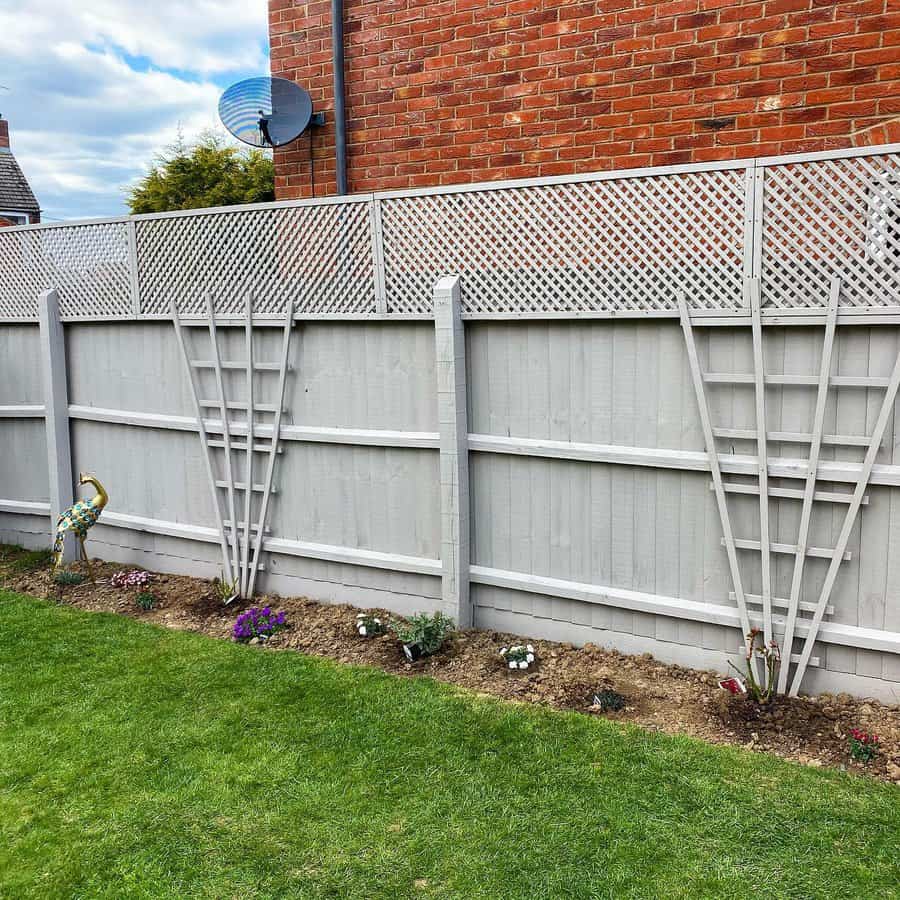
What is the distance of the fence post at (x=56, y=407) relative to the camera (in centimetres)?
671

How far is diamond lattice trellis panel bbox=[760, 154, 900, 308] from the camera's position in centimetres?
366

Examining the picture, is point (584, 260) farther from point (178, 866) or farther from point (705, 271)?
point (178, 866)

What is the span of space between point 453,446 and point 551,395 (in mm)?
638

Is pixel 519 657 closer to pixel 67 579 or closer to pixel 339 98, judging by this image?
pixel 67 579

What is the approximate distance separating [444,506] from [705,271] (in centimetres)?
195

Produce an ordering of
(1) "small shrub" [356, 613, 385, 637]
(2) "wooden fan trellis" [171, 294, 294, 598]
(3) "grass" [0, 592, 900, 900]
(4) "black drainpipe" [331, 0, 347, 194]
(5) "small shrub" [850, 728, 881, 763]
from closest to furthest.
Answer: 1. (3) "grass" [0, 592, 900, 900]
2. (5) "small shrub" [850, 728, 881, 763]
3. (1) "small shrub" [356, 613, 385, 637]
4. (2) "wooden fan trellis" [171, 294, 294, 598]
5. (4) "black drainpipe" [331, 0, 347, 194]

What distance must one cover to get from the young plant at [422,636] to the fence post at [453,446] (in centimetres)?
21

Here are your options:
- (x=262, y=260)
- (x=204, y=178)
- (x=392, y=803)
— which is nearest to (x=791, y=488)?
(x=392, y=803)

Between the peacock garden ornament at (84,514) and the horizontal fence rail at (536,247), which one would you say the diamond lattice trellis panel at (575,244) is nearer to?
the horizontal fence rail at (536,247)

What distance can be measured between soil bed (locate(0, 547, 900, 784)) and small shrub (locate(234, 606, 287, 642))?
2.7 inches

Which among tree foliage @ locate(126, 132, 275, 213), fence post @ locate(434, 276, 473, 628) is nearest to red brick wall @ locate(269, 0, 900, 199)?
fence post @ locate(434, 276, 473, 628)

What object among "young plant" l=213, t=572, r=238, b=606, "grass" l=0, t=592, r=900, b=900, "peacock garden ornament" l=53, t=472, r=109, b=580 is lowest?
"grass" l=0, t=592, r=900, b=900

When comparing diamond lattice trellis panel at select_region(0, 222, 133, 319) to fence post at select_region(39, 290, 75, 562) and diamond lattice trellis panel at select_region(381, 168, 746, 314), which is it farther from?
→ diamond lattice trellis panel at select_region(381, 168, 746, 314)

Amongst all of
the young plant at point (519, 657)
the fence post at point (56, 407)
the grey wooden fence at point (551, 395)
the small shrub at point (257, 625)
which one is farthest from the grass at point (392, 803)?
the fence post at point (56, 407)
